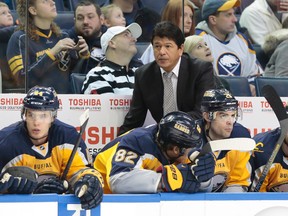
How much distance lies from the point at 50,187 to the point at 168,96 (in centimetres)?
147

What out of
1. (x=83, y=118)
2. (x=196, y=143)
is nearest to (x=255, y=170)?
(x=196, y=143)

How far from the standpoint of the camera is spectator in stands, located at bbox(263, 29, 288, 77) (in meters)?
6.50

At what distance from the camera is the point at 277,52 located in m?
6.55

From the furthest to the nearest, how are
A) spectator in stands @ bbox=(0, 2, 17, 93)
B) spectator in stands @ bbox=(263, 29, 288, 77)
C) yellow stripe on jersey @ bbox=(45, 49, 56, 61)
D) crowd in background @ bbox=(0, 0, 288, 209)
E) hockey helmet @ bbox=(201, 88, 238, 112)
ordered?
1. spectator in stands @ bbox=(263, 29, 288, 77)
2. yellow stripe on jersey @ bbox=(45, 49, 56, 61)
3. spectator in stands @ bbox=(0, 2, 17, 93)
4. hockey helmet @ bbox=(201, 88, 238, 112)
5. crowd in background @ bbox=(0, 0, 288, 209)

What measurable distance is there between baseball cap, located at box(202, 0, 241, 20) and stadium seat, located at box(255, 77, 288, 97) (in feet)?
1.99

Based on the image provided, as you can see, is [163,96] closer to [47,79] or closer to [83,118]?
[47,79]

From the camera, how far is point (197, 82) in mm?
5742

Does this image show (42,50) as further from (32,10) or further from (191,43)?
(191,43)

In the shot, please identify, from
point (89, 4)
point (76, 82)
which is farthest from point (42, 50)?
point (89, 4)

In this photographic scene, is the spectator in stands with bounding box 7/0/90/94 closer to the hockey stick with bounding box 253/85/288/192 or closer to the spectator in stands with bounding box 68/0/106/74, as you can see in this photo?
the spectator in stands with bounding box 68/0/106/74

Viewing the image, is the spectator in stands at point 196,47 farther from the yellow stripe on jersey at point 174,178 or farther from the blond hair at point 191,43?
the yellow stripe on jersey at point 174,178

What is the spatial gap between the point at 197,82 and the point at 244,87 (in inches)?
26.9

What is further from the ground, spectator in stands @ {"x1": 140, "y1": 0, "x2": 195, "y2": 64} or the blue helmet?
spectator in stands @ {"x1": 140, "y1": 0, "x2": 195, "y2": 64}

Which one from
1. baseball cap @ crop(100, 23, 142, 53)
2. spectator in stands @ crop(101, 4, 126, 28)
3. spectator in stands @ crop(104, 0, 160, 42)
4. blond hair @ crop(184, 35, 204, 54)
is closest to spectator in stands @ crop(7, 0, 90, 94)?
baseball cap @ crop(100, 23, 142, 53)
